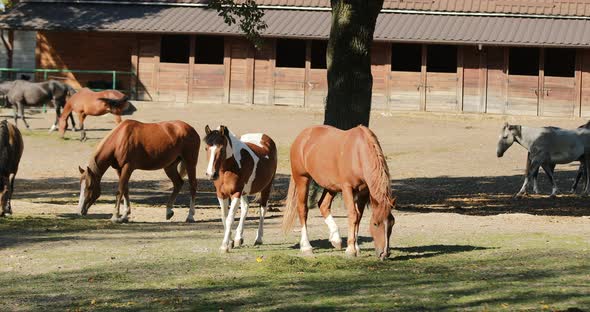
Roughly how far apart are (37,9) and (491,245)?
35.7 m

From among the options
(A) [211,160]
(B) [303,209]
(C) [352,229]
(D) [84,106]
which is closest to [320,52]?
(D) [84,106]

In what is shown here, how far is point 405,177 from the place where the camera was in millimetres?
29703

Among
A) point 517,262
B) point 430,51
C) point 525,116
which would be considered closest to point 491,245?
point 517,262

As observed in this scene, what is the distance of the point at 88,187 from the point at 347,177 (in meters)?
6.28

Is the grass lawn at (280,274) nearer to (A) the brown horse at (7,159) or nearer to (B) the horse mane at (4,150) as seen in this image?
(A) the brown horse at (7,159)

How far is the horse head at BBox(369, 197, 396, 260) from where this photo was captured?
516 inches

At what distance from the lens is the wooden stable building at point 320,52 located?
142 ft

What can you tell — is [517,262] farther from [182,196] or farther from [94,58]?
[94,58]

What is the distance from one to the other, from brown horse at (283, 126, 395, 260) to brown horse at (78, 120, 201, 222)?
4729 mm

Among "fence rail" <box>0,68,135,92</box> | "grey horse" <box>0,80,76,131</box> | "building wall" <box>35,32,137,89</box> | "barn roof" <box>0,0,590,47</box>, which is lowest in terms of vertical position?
"grey horse" <box>0,80,76,131</box>

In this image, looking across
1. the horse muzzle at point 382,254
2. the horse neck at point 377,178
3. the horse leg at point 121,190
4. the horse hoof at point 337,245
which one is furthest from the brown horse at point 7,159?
the horse muzzle at point 382,254

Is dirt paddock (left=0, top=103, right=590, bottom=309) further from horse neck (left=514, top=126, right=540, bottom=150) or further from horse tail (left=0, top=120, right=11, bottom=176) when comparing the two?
horse neck (left=514, top=126, right=540, bottom=150)

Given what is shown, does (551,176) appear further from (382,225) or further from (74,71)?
(74,71)

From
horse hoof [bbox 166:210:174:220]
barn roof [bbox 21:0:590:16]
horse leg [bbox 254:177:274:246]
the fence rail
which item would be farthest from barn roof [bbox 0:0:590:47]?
horse leg [bbox 254:177:274:246]
